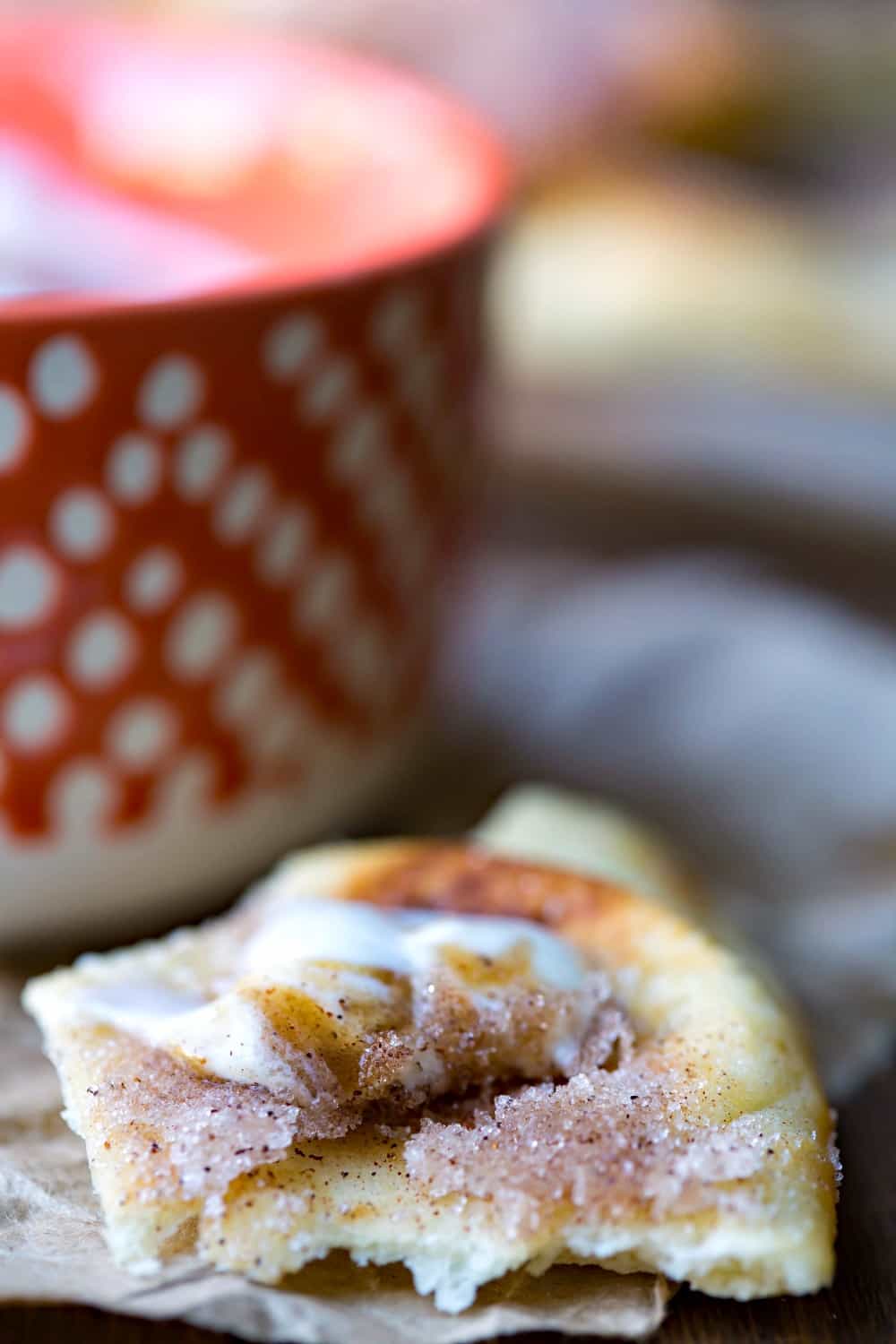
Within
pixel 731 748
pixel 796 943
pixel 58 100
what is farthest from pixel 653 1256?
pixel 58 100

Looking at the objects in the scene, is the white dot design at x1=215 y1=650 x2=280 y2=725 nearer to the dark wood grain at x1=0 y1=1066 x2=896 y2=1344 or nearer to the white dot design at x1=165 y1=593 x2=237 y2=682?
the white dot design at x1=165 y1=593 x2=237 y2=682

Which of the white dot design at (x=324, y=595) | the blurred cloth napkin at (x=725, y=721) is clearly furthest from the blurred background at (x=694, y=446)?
the white dot design at (x=324, y=595)

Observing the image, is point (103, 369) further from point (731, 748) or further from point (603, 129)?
point (603, 129)

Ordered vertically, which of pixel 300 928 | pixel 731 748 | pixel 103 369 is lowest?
pixel 731 748

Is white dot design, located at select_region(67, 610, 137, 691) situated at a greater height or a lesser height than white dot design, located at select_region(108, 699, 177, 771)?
greater

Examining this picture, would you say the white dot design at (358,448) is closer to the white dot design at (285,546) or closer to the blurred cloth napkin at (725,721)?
the white dot design at (285,546)

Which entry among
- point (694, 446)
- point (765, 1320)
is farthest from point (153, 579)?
point (694, 446)

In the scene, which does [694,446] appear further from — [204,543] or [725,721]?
[204,543]

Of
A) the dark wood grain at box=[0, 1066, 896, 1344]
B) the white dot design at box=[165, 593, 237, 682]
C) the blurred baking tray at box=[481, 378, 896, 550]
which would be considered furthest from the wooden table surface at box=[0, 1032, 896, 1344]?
the blurred baking tray at box=[481, 378, 896, 550]
